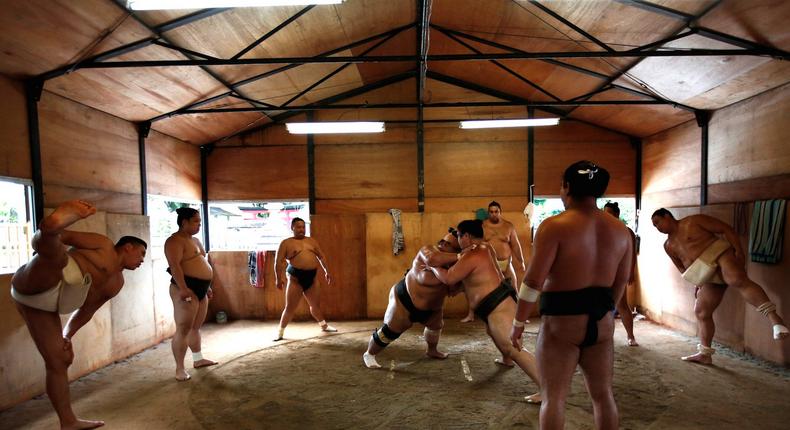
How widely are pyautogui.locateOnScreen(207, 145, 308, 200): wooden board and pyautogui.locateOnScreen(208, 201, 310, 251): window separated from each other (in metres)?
0.15

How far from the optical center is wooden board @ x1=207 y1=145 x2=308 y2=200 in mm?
6266

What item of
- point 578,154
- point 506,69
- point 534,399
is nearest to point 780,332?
point 534,399

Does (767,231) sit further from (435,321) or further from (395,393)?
(395,393)

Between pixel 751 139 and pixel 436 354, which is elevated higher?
pixel 751 139

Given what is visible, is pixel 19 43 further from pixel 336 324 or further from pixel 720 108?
pixel 720 108

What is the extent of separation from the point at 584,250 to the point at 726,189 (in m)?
3.80

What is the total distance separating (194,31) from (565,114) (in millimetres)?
5018

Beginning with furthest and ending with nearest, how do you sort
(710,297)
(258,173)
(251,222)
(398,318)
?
(251,222), (258,173), (710,297), (398,318)

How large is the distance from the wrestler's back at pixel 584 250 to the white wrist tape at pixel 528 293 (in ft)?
0.24

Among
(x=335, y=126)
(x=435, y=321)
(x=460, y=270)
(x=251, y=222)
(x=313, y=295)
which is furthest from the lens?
(x=251, y=222)

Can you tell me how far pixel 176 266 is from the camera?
11.7 ft

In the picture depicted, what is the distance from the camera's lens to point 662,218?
3900mm

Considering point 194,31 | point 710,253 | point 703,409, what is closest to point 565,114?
point 710,253

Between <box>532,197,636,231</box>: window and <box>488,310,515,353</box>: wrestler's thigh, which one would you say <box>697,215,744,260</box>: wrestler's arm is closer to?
<box>488,310,515,353</box>: wrestler's thigh
